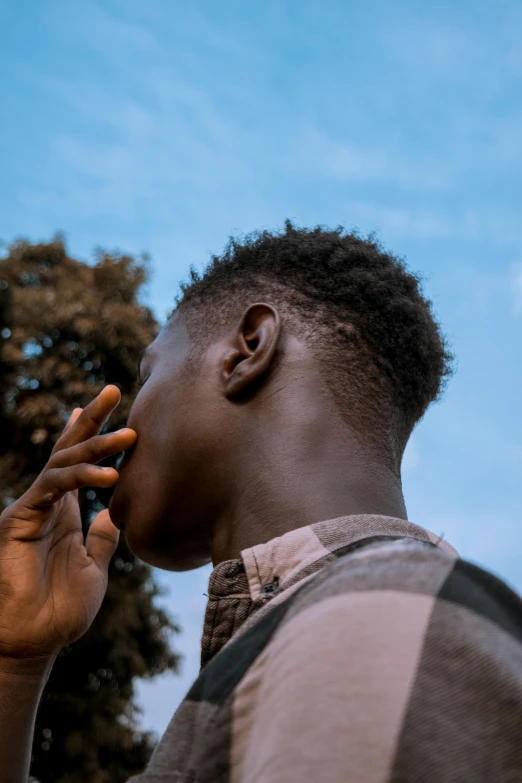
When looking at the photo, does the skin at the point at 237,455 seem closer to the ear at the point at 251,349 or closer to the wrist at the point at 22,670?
the ear at the point at 251,349

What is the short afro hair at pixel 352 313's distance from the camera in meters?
2.10

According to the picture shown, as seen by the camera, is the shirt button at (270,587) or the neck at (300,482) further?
the neck at (300,482)

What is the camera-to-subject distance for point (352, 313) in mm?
2252

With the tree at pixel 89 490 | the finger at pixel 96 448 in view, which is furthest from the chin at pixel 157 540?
the tree at pixel 89 490

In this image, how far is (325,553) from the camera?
1.57m

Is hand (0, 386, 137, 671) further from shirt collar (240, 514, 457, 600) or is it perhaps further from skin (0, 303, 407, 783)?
shirt collar (240, 514, 457, 600)

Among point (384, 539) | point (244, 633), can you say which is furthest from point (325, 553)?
point (244, 633)

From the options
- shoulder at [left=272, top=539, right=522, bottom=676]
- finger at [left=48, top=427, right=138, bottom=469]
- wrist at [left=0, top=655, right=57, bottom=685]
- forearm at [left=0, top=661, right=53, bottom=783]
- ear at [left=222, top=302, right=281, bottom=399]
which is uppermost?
ear at [left=222, top=302, right=281, bottom=399]

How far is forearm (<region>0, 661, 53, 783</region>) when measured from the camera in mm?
2506

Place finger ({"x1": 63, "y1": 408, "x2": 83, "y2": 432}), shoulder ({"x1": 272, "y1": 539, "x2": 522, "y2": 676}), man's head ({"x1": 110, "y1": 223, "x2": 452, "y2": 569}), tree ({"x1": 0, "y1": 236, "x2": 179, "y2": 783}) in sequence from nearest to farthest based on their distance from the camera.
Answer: shoulder ({"x1": 272, "y1": 539, "x2": 522, "y2": 676}) < man's head ({"x1": 110, "y1": 223, "x2": 452, "y2": 569}) < finger ({"x1": 63, "y1": 408, "x2": 83, "y2": 432}) < tree ({"x1": 0, "y1": 236, "x2": 179, "y2": 783})

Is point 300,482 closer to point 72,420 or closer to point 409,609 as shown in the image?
point 409,609

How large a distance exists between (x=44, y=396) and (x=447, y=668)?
435 inches

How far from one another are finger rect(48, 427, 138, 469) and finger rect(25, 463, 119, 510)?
2 centimetres

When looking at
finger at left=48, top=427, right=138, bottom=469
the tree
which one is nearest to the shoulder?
finger at left=48, top=427, right=138, bottom=469
